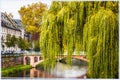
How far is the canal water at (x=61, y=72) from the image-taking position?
9.08 feet

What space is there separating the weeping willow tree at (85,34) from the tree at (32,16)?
0.06m

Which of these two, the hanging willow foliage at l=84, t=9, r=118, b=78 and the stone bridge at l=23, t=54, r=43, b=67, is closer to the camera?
the hanging willow foliage at l=84, t=9, r=118, b=78

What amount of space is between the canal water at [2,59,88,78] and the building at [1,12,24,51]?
0.78ft

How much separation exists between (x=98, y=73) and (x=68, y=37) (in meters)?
0.42

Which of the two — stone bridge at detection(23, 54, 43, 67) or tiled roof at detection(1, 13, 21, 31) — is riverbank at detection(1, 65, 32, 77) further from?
tiled roof at detection(1, 13, 21, 31)

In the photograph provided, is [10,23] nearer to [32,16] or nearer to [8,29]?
[8,29]

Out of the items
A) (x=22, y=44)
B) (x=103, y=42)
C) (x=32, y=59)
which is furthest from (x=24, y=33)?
(x=103, y=42)

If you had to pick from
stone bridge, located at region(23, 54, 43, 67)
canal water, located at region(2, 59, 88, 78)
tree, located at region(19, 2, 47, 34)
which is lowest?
canal water, located at region(2, 59, 88, 78)

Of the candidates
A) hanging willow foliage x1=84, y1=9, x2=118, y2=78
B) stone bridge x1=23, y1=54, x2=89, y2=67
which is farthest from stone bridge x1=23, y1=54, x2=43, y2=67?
hanging willow foliage x1=84, y1=9, x2=118, y2=78

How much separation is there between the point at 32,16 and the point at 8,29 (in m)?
0.25

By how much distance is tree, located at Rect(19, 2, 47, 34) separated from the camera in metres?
2.80

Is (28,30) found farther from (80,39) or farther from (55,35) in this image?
(80,39)

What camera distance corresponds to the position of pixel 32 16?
285cm

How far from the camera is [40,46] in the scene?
2797mm
